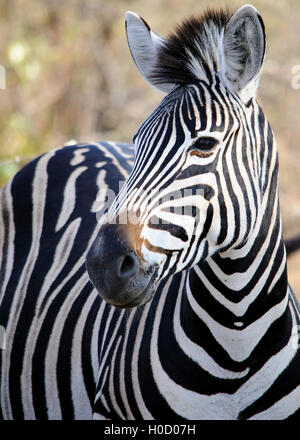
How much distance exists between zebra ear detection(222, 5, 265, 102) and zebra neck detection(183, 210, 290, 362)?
1.98 feet

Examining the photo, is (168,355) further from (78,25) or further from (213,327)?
(78,25)

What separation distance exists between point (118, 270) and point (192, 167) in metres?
0.50

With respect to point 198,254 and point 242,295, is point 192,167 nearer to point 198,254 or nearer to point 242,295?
point 198,254

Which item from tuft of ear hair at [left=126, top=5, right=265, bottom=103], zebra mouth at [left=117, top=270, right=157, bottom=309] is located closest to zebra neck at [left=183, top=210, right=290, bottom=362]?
zebra mouth at [left=117, top=270, right=157, bottom=309]

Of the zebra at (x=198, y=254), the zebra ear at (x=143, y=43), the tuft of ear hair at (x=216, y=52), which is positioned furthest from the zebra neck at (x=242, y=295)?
the zebra ear at (x=143, y=43)

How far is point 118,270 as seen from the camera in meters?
2.46

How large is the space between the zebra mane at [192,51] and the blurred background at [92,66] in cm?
680

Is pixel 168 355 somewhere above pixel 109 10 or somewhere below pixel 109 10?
below

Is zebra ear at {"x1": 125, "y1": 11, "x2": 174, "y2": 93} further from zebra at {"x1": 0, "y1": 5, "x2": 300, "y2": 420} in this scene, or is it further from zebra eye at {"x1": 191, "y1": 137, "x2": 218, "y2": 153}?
zebra eye at {"x1": 191, "y1": 137, "x2": 218, "y2": 153}

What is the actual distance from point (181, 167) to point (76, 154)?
78.3 inches

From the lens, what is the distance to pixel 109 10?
36.3ft
